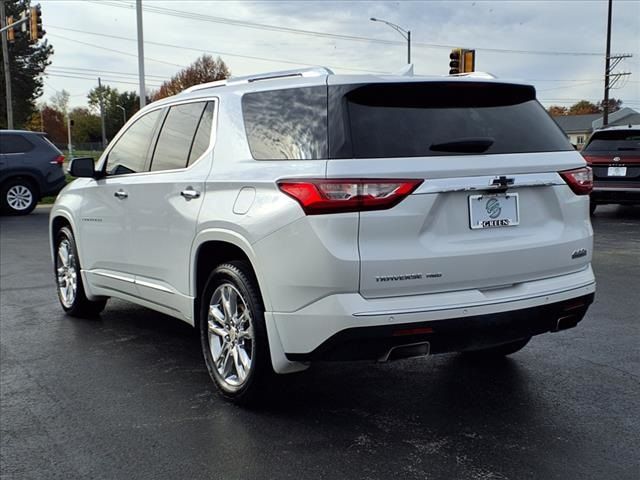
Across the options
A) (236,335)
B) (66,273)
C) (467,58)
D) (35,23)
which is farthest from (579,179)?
(35,23)

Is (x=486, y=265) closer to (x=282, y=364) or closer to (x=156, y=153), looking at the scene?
(x=282, y=364)

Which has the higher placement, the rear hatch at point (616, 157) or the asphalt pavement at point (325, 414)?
the rear hatch at point (616, 157)

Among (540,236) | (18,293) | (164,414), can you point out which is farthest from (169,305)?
(18,293)

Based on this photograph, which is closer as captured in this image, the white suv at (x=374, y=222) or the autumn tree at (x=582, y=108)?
the white suv at (x=374, y=222)

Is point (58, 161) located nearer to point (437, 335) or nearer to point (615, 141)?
point (615, 141)

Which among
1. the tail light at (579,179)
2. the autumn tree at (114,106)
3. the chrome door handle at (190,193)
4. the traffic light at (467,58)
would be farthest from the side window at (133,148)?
the autumn tree at (114,106)

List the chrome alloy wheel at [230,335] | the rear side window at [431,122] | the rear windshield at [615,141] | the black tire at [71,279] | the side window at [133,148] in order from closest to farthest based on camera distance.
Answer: the rear side window at [431,122], the chrome alloy wheel at [230,335], the side window at [133,148], the black tire at [71,279], the rear windshield at [615,141]

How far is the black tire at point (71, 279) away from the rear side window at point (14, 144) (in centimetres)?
1047

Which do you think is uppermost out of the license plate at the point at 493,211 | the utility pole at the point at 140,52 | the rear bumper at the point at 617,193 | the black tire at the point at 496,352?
the utility pole at the point at 140,52

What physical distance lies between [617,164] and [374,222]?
1188 cm

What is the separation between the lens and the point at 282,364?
3.61 metres

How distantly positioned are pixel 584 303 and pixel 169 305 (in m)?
2.64

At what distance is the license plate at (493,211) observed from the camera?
3492 mm

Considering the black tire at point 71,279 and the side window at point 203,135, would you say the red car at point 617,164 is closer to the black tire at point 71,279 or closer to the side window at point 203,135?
the black tire at point 71,279
